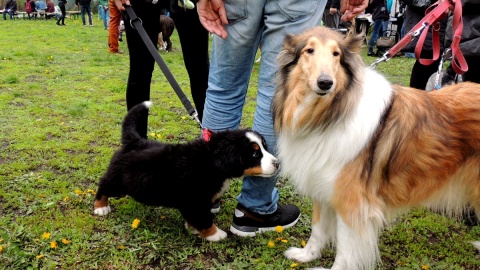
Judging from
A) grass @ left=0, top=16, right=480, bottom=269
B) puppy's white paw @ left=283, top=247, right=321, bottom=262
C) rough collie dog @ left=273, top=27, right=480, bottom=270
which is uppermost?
rough collie dog @ left=273, top=27, right=480, bottom=270

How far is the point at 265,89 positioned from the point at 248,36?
13.2 inches

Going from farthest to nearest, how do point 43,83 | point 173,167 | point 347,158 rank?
point 43,83, point 173,167, point 347,158

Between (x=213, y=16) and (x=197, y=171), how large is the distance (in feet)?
3.16

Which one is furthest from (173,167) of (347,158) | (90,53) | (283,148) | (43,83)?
→ (90,53)

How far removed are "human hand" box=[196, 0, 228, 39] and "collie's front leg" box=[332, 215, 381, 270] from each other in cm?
128

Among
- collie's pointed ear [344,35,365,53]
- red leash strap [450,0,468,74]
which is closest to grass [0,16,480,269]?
red leash strap [450,0,468,74]

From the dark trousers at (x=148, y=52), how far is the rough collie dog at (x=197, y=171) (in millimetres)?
515

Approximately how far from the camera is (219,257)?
259 cm

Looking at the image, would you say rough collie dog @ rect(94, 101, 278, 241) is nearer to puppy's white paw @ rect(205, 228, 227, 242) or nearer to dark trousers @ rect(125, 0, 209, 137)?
puppy's white paw @ rect(205, 228, 227, 242)

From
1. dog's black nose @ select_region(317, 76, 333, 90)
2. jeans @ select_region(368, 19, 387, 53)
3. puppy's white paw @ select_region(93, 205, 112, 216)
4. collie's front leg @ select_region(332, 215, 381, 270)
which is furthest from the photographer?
jeans @ select_region(368, 19, 387, 53)

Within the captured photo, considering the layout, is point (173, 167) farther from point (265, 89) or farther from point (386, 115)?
point (386, 115)

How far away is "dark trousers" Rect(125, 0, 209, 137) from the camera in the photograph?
10.5ft

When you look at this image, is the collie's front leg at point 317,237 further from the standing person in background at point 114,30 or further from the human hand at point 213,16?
the standing person in background at point 114,30

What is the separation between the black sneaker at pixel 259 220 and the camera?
2.81m
